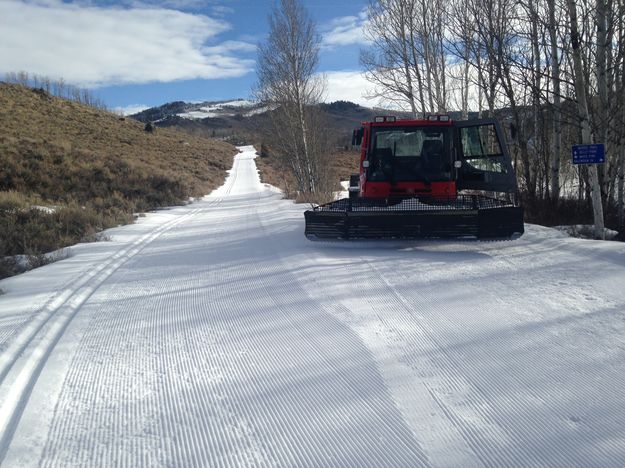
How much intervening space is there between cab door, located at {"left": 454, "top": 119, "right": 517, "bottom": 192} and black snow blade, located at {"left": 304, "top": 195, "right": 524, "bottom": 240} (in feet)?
Answer: 3.40

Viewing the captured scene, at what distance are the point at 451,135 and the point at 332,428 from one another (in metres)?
7.23

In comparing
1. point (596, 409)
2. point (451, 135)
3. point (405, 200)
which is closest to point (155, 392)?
point (596, 409)

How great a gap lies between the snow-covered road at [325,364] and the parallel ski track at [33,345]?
2 cm

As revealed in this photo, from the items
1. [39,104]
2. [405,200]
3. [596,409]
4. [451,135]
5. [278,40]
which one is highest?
[39,104]

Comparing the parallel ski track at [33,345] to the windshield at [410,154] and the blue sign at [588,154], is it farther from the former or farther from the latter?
the blue sign at [588,154]

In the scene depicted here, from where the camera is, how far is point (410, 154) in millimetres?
9250

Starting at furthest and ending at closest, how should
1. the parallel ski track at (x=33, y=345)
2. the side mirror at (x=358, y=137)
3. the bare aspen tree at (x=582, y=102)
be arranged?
the side mirror at (x=358, y=137), the bare aspen tree at (x=582, y=102), the parallel ski track at (x=33, y=345)

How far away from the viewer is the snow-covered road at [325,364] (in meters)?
2.84

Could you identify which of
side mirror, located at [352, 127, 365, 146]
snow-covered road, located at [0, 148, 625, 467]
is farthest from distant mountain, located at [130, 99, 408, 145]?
snow-covered road, located at [0, 148, 625, 467]

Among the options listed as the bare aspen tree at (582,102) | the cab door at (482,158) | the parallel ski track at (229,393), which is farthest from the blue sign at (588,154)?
the parallel ski track at (229,393)

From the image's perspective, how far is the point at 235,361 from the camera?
4.05 meters

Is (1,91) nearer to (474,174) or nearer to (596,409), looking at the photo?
(474,174)

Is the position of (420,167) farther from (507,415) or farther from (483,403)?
(507,415)

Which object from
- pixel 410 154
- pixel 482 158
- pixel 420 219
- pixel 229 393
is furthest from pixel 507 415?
pixel 482 158
